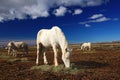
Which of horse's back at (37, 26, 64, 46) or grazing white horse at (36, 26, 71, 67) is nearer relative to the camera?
grazing white horse at (36, 26, 71, 67)

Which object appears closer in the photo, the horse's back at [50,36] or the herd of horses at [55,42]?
the herd of horses at [55,42]

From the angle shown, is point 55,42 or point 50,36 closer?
point 55,42

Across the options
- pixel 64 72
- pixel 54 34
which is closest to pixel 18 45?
pixel 54 34

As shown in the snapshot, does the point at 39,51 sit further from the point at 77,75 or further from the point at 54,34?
the point at 77,75

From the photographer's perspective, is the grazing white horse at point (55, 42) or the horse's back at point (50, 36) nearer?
the grazing white horse at point (55, 42)

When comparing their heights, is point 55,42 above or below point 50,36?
below

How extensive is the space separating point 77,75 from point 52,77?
1820 millimetres

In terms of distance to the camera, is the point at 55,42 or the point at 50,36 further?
the point at 50,36

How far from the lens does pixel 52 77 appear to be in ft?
49.0

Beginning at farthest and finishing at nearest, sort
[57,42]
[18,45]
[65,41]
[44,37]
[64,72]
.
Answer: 1. [18,45]
2. [44,37]
3. [57,42]
4. [65,41]
5. [64,72]

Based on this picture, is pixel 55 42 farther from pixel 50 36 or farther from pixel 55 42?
pixel 50 36

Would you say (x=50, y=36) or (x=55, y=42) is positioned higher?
(x=50, y=36)

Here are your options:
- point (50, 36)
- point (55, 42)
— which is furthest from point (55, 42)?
point (50, 36)

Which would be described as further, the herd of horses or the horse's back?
the horse's back
